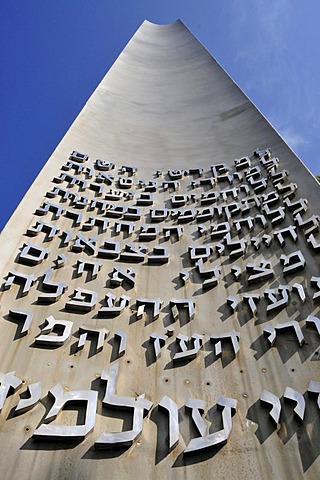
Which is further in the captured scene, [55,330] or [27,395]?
[55,330]

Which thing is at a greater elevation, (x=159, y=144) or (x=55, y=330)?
(x=159, y=144)

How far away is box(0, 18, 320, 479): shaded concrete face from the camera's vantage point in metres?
3.45

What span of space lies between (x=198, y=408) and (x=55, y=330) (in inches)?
70.4

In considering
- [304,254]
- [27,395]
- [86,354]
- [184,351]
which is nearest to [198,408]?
[184,351]

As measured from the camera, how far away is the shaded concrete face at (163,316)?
345 centimetres

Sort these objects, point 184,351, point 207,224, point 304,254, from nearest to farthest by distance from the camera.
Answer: point 184,351, point 304,254, point 207,224

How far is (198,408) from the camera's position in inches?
148

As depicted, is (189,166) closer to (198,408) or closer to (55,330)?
(55,330)

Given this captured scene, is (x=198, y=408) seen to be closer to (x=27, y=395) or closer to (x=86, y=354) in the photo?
(x=86, y=354)

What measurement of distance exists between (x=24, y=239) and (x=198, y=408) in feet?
11.4

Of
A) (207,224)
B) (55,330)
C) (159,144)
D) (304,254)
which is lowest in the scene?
(55,330)

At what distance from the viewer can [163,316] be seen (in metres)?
4.87

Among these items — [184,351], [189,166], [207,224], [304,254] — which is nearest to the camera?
[184,351]

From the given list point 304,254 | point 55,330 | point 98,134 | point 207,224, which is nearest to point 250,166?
point 207,224
